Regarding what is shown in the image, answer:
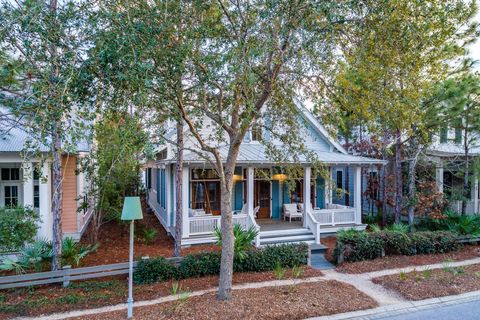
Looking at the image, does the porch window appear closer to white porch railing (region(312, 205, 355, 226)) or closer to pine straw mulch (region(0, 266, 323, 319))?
white porch railing (region(312, 205, 355, 226))

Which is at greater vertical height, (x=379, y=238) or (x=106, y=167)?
(x=106, y=167)

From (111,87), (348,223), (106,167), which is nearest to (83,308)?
(111,87)

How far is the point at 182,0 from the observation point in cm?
657

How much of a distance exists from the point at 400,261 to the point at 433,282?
2.01 metres

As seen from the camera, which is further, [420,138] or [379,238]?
[420,138]

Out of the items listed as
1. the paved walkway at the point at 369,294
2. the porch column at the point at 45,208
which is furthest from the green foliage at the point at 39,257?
the paved walkway at the point at 369,294

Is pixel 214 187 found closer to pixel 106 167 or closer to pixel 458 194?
pixel 106 167

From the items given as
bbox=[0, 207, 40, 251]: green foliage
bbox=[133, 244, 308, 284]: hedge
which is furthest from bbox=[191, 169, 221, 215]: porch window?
bbox=[0, 207, 40, 251]: green foliage

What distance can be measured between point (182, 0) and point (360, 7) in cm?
363

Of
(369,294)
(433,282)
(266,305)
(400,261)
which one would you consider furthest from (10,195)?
(433,282)

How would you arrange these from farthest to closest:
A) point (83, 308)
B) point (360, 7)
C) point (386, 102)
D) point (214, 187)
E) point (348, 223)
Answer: point (214, 187) → point (348, 223) → point (386, 102) → point (83, 308) → point (360, 7)

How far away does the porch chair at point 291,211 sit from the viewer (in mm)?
→ 15034

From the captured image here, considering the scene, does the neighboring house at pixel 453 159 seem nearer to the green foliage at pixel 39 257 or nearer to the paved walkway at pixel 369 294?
the paved walkway at pixel 369 294

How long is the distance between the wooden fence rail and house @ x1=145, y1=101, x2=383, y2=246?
380cm
